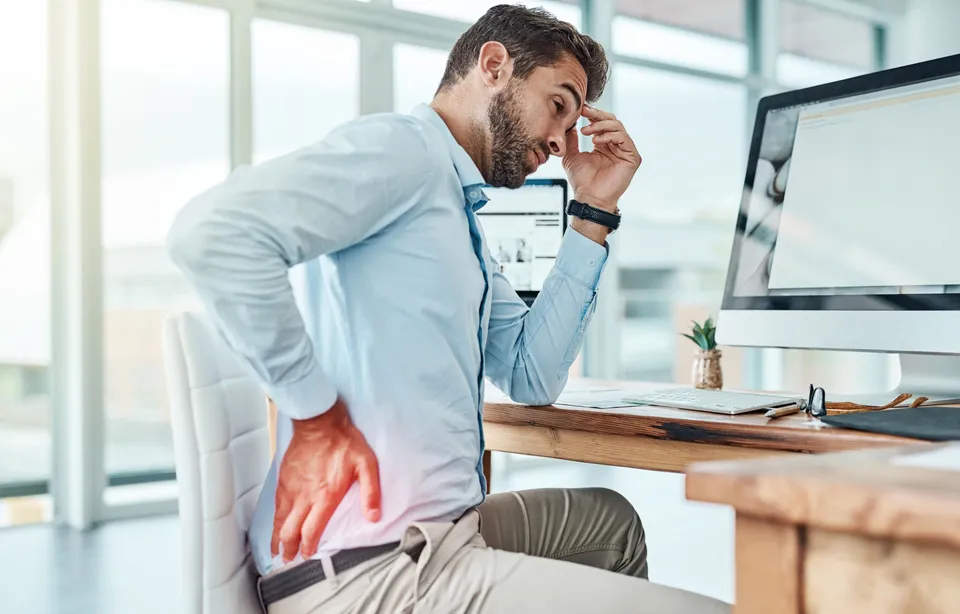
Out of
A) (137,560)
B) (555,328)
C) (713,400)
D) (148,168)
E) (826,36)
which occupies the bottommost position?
(137,560)

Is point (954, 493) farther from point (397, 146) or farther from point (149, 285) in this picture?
point (149, 285)

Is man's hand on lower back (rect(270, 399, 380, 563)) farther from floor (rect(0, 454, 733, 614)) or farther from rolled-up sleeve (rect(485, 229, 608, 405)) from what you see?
floor (rect(0, 454, 733, 614))

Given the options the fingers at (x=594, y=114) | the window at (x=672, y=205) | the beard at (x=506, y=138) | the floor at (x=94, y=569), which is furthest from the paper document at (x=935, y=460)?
the window at (x=672, y=205)

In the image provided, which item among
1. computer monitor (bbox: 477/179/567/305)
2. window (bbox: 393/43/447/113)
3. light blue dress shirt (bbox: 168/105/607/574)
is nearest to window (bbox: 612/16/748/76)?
window (bbox: 393/43/447/113)

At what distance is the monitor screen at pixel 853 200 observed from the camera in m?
1.38

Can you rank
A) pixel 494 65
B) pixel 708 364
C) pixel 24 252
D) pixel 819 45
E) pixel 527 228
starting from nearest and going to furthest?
pixel 494 65 < pixel 708 364 < pixel 527 228 < pixel 24 252 < pixel 819 45

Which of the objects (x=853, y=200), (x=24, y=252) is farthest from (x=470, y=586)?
(x=24, y=252)

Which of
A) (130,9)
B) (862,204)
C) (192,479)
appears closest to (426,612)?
(192,479)

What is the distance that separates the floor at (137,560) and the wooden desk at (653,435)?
1.46 m

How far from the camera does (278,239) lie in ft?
3.27

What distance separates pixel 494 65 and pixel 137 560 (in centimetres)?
241

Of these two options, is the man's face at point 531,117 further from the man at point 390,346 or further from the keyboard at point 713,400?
the keyboard at point 713,400

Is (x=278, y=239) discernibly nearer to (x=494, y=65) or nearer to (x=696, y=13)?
(x=494, y=65)

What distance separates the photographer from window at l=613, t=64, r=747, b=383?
536 cm
